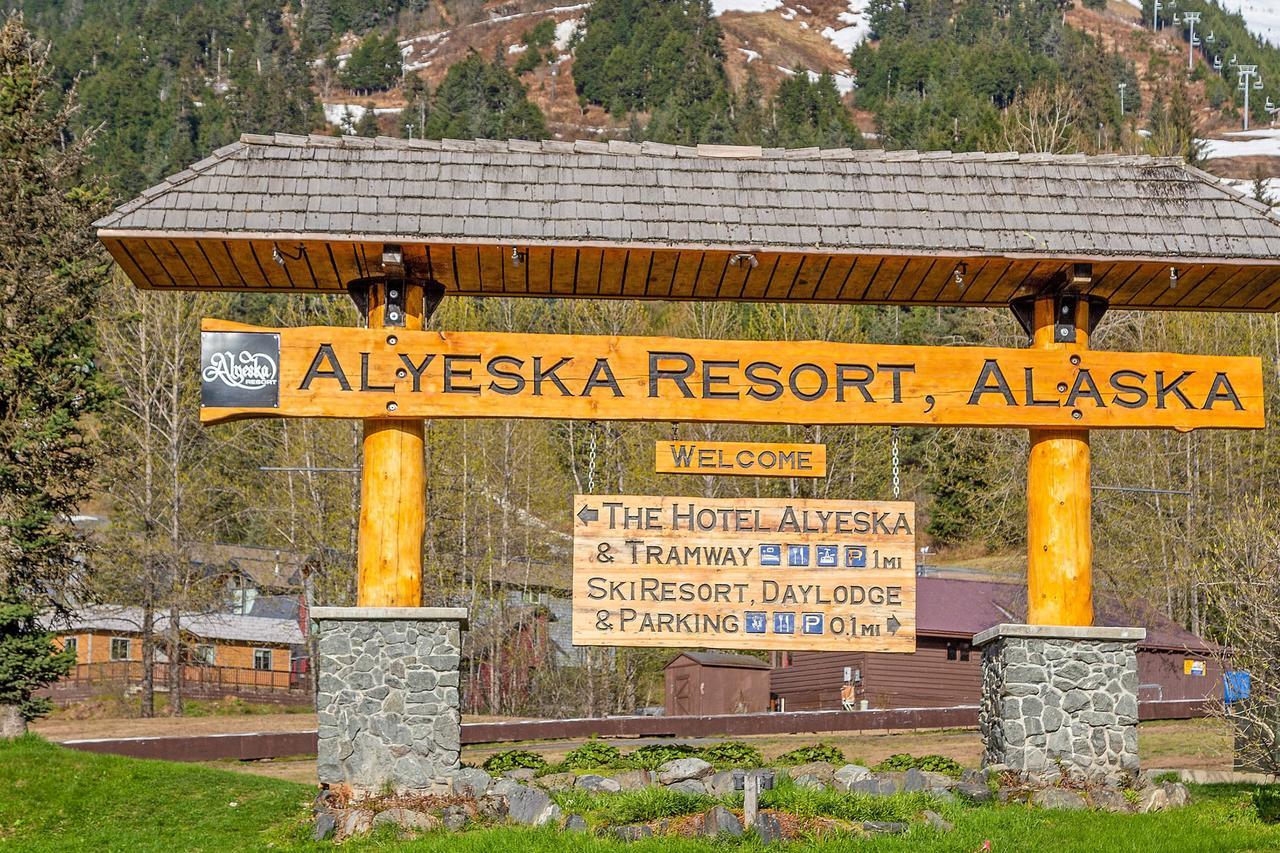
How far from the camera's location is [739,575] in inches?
579

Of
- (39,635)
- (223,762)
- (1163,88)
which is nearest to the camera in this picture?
(39,635)

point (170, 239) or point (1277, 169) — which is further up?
point (1277, 169)

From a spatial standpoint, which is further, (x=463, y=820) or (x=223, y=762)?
(x=223, y=762)

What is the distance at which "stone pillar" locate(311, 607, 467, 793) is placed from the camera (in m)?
14.2

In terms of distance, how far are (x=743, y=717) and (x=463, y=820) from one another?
17.5 meters

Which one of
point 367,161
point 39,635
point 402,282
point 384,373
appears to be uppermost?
point 367,161

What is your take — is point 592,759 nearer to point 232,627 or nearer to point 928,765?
point 928,765

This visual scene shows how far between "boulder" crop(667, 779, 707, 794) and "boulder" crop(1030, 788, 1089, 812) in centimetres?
316

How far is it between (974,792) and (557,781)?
13.2ft

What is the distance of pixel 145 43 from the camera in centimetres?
16862

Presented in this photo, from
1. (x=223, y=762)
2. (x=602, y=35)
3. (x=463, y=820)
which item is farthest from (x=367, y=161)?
(x=602, y=35)

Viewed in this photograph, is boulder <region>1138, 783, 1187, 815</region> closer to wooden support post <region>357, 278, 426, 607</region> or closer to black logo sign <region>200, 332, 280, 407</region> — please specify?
wooden support post <region>357, 278, 426, 607</region>

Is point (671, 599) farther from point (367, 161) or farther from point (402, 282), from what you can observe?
point (367, 161)

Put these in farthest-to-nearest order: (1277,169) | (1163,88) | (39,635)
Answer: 1. (1163,88)
2. (1277,169)
3. (39,635)
